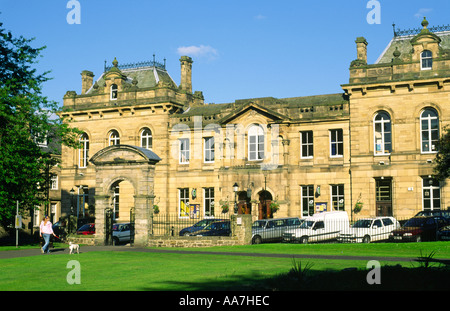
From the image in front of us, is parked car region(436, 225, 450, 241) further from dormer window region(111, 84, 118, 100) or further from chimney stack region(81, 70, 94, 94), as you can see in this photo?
chimney stack region(81, 70, 94, 94)

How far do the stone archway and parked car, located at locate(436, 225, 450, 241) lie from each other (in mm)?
15668

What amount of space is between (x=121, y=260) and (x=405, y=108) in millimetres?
24837

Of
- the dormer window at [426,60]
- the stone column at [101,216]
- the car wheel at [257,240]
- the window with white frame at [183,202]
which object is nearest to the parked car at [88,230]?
the stone column at [101,216]

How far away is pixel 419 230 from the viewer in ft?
102

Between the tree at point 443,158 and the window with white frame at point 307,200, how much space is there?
9.52 meters

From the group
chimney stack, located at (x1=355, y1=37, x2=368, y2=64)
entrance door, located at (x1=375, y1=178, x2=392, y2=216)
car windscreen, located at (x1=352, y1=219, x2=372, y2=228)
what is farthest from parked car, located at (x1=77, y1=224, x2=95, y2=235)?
chimney stack, located at (x1=355, y1=37, x2=368, y2=64)

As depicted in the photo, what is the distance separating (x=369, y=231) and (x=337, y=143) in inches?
415

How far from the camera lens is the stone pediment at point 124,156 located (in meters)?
30.6

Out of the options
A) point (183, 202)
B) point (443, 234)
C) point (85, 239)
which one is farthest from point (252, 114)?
point (443, 234)

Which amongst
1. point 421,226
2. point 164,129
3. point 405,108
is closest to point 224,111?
point 164,129

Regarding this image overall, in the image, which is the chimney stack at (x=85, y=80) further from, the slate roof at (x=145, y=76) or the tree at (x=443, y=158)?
the tree at (x=443, y=158)

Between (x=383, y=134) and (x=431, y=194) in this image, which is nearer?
(x=431, y=194)

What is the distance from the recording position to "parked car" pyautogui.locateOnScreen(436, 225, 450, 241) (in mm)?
30312

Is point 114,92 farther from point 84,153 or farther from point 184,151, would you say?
point 184,151
